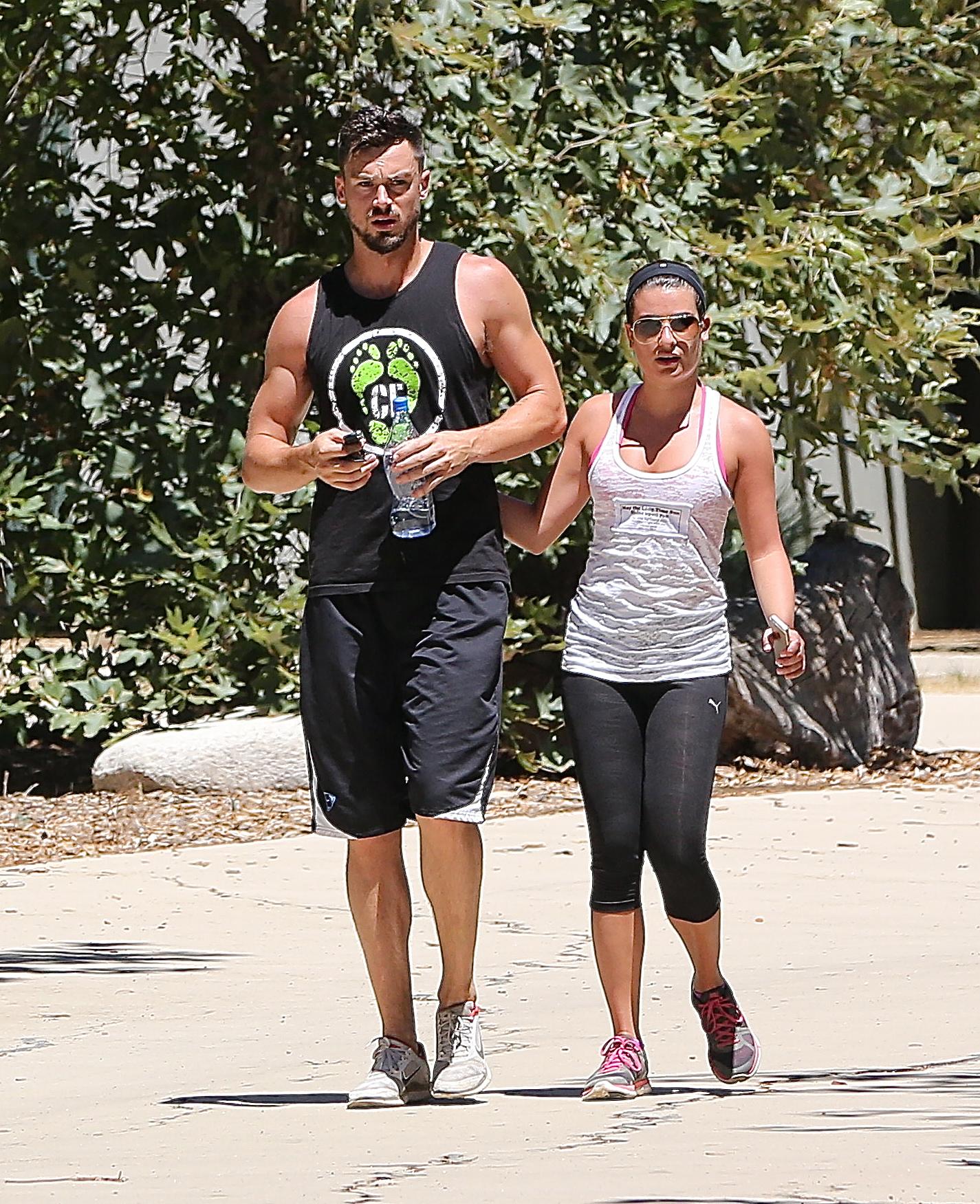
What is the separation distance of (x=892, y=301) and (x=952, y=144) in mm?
955

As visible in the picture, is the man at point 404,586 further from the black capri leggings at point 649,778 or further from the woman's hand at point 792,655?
the woman's hand at point 792,655

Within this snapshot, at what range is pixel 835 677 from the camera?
11375 mm

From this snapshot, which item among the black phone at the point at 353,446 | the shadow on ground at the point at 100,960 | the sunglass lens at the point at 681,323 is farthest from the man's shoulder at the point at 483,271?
the shadow on ground at the point at 100,960

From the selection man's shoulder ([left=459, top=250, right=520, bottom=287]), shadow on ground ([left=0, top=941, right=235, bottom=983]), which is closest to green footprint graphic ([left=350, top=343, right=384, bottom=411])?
man's shoulder ([left=459, top=250, right=520, bottom=287])

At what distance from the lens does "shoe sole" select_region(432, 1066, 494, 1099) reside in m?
4.64

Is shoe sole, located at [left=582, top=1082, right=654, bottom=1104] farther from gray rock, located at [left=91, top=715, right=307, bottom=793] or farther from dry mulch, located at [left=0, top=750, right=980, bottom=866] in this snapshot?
gray rock, located at [left=91, top=715, right=307, bottom=793]

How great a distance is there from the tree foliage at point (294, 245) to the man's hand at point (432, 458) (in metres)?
5.29

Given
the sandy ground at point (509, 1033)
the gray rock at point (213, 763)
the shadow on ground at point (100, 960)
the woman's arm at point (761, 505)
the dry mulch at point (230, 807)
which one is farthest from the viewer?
the gray rock at point (213, 763)

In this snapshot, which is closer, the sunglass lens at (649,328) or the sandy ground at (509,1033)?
the sandy ground at (509,1033)

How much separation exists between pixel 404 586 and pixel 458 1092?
104 centimetres

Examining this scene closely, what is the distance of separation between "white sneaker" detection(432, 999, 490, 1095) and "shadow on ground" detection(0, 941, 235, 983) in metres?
1.84

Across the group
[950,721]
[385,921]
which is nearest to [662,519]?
[385,921]

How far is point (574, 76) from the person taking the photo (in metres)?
9.89

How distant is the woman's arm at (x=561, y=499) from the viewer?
4.90 metres
